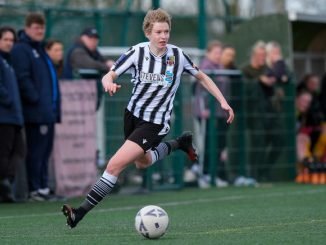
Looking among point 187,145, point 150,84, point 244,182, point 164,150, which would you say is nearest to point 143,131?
point 150,84

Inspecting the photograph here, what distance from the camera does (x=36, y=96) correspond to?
1344cm

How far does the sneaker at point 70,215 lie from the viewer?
9.11m

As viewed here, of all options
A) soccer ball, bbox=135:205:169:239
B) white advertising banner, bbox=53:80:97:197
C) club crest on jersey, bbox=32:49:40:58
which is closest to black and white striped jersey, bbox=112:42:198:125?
soccer ball, bbox=135:205:169:239

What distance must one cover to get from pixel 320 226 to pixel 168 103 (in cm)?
185

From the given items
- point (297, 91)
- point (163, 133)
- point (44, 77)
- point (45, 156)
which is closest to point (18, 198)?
point (45, 156)

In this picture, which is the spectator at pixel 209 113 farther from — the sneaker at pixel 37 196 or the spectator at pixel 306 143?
the sneaker at pixel 37 196

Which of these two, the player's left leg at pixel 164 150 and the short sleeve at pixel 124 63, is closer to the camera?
the short sleeve at pixel 124 63

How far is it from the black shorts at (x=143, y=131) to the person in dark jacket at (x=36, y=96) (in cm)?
377

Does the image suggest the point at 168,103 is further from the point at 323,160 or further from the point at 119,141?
the point at 323,160

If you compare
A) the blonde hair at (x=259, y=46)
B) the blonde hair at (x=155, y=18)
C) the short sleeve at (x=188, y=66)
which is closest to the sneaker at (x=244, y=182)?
the blonde hair at (x=259, y=46)

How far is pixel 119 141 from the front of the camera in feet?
50.3

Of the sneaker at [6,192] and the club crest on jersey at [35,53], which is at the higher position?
the club crest on jersey at [35,53]

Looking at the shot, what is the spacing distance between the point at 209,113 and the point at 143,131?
7499 millimetres

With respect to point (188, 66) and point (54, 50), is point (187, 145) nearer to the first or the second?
point (188, 66)
